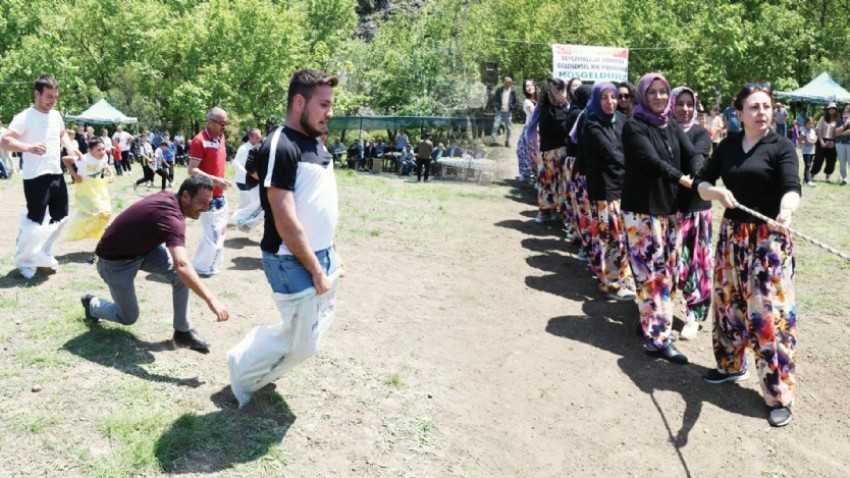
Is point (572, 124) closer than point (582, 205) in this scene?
No

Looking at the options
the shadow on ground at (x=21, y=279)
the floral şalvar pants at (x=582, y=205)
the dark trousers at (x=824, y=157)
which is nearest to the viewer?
the shadow on ground at (x=21, y=279)

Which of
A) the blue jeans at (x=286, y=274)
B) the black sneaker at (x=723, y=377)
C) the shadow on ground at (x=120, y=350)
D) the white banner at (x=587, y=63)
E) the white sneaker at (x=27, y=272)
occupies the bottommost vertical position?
the black sneaker at (x=723, y=377)

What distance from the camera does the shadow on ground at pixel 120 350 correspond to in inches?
183

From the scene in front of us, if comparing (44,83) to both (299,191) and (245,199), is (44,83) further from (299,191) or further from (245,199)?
(299,191)

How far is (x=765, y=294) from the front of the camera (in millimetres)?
4625

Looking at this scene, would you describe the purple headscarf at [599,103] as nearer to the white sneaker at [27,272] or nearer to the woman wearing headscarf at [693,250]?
the woman wearing headscarf at [693,250]

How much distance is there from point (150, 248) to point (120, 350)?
760 millimetres

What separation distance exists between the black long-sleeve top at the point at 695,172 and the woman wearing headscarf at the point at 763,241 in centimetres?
60

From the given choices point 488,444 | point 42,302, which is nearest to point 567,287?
point 488,444

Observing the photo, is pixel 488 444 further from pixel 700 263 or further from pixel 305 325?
pixel 700 263

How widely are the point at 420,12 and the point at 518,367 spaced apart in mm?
58820

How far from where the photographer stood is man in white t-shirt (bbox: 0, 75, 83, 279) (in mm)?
6457

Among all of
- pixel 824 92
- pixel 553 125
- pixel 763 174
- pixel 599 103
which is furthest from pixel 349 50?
pixel 763 174

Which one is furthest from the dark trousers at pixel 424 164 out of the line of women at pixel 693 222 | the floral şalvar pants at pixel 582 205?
the line of women at pixel 693 222
